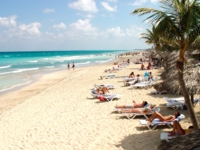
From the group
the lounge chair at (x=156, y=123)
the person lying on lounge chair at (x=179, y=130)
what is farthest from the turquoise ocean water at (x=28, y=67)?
the person lying on lounge chair at (x=179, y=130)

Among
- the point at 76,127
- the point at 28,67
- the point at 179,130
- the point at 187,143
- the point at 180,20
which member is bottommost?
the point at 76,127

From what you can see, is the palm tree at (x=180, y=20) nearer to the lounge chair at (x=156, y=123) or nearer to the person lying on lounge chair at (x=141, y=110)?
the lounge chair at (x=156, y=123)

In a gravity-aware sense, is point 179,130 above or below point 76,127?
above

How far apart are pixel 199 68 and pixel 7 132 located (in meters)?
6.49

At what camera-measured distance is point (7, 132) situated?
8117mm

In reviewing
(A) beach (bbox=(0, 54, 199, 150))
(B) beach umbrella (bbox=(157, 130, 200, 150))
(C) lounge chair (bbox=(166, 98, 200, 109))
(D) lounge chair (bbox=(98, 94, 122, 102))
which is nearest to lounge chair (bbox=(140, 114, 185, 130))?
(A) beach (bbox=(0, 54, 199, 150))

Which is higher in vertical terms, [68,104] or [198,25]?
[198,25]

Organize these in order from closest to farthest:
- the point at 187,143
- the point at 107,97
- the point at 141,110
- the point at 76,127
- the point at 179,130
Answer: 1. the point at 187,143
2. the point at 179,130
3. the point at 76,127
4. the point at 141,110
5. the point at 107,97

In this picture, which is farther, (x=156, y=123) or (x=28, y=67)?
(x=28, y=67)

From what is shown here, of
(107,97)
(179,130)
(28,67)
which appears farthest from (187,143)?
(28,67)

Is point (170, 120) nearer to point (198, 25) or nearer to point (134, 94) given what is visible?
point (198, 25)

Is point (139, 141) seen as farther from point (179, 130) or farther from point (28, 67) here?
point (28, 67)

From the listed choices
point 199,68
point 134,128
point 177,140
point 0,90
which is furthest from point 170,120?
point 0,90

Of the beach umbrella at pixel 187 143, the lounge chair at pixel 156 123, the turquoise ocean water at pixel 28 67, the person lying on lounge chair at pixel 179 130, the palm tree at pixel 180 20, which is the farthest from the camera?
the turquoise ocean water at pixel 28 67
